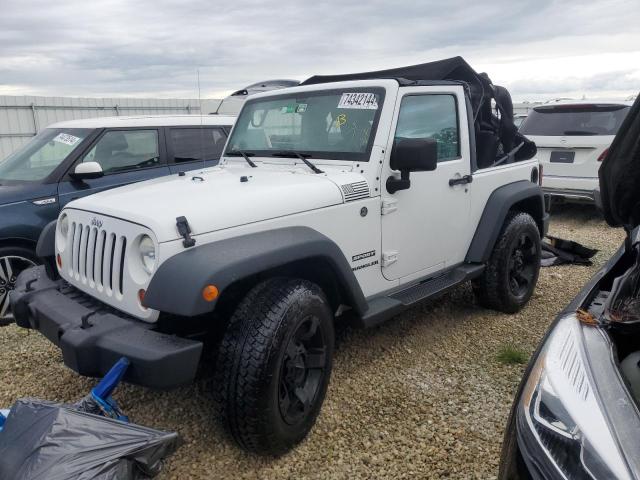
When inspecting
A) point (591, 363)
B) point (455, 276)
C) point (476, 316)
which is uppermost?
point (591, 363)

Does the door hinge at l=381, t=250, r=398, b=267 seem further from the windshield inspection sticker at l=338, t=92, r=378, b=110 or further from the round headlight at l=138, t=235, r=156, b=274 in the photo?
the round headlight at l=138, t=235, r=156, b=274

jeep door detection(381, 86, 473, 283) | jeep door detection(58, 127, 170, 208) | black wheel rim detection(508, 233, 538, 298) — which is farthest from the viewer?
jeep door detection(58, 127, 170, 208)

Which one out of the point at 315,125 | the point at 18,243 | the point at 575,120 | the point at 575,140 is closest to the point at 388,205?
the point at 315,125

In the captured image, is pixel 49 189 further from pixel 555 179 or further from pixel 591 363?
pixel 555 179

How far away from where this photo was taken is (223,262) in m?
2.25

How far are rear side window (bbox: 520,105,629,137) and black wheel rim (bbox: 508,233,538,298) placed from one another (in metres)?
3.98

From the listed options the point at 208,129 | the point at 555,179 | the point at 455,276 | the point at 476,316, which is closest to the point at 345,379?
the point at 455,276

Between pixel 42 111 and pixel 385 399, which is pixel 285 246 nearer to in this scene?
pixel 385 399

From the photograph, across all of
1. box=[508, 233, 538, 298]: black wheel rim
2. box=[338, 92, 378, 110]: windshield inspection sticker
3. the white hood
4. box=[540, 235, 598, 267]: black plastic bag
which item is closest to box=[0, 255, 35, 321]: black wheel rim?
the white hood

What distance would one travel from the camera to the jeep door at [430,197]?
334 cm

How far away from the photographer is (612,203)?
2104mm

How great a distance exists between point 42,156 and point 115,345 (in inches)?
142

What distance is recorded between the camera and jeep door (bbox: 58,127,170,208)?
15.9 feet

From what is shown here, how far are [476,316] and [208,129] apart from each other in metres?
3.56
